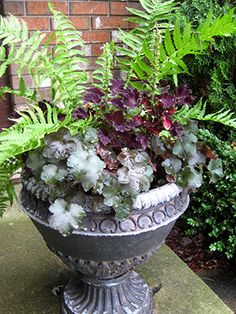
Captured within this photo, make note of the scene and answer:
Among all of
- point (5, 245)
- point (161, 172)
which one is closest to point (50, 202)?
point (161, 172)

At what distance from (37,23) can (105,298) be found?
178cm

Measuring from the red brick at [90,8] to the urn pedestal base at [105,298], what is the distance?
5.92ft

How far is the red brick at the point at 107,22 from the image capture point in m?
2.70

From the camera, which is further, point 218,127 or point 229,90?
point 218,127

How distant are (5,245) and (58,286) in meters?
0.47

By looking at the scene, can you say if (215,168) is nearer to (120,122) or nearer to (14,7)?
(120,122)

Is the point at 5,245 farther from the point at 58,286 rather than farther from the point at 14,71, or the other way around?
the point at 14,71

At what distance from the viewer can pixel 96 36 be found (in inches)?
107

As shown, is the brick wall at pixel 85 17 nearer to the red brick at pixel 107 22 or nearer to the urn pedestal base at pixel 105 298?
the red brick at pixel 107 22

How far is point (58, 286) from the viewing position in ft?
5.74

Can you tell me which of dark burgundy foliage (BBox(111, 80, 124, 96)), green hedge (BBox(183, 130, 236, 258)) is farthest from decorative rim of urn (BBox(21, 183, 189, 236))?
green hedge (BBox(183, 130, 236, 258))

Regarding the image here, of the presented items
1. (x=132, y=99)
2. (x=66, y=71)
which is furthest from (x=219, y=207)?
(x=66, y=71)

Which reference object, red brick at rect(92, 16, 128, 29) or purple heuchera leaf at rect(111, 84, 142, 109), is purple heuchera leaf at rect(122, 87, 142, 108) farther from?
red brick at rect(92, 16, 128, 29)

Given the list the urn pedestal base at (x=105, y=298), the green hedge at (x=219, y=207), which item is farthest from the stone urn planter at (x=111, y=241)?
the green hedge at (x=219, y=207)
